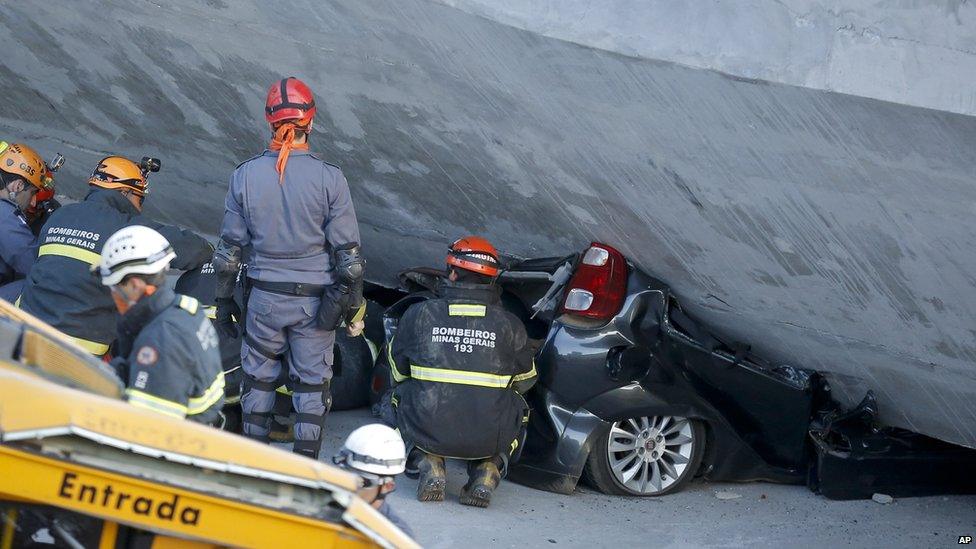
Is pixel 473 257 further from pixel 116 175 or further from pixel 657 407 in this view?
pixel 116 175

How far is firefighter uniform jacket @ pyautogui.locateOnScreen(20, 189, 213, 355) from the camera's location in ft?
20.3

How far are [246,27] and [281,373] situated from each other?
1854 mm

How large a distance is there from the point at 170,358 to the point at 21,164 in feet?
11.6

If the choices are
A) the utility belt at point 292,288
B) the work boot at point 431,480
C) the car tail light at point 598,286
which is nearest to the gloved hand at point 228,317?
the utility belt at point 292,288

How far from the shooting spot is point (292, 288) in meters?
5.95

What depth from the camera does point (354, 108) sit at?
6.53 m

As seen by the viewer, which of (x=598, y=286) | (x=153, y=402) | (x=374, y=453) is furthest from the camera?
(x=598, y=286)

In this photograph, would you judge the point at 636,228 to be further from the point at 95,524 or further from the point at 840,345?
the point at 95,524

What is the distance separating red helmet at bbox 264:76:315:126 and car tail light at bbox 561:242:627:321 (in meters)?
1.63

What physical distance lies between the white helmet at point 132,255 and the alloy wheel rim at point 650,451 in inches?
115

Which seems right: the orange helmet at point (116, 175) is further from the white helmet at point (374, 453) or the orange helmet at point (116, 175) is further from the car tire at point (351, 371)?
the white helmet at point (374, 453)

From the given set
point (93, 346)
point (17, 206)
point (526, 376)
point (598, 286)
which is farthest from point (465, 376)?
point (17, 206)

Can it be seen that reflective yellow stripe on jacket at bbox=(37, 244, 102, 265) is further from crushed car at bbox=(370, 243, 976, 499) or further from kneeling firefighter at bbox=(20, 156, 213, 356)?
crushed car at bbox=(370, 243, 976, 499)

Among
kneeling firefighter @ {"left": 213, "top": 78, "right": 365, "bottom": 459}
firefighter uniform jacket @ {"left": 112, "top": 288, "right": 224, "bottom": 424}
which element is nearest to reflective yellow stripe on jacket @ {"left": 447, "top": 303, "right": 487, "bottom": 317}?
kneeling firefighter @ {"left": 213, "top": 78, "right": 365, "bottom": 459}
